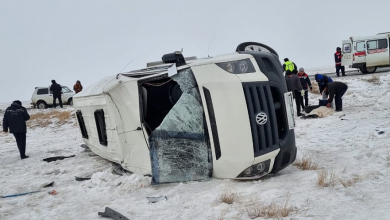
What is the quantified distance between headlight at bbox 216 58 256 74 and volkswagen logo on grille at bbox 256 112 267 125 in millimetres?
531

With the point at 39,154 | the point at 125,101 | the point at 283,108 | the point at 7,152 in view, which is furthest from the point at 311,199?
the point at 7,152

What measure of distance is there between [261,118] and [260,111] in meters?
0.08

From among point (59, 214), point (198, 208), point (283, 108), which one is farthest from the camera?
point (283, 108)

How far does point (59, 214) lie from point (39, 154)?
539 centimetres

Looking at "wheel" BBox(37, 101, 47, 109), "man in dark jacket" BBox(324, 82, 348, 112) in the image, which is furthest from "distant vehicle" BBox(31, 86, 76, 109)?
"man in dark jacket" BBox(324, 82, 348, 112)

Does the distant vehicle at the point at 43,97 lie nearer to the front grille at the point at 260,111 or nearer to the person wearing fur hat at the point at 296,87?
the person wearing fur hat at the point at 296,87

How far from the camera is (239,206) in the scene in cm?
300

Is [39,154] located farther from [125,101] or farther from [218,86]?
[218,86]

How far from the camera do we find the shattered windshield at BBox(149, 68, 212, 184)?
3.75m

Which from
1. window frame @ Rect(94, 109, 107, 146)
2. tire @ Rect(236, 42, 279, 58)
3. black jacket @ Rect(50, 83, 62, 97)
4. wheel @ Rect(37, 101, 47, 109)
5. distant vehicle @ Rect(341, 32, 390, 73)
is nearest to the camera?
tire @ Rect(236, 42, 279, 58)

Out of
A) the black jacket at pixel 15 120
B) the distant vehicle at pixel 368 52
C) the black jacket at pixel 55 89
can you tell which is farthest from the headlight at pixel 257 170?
the black jacket at pixel 55 89

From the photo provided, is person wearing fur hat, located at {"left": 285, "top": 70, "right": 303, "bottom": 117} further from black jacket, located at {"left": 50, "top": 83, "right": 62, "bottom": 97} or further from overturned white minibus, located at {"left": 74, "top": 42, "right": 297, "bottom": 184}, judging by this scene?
black jacket, located at {"left": 50, "top": 83, "right": 62, "bottom": 97}

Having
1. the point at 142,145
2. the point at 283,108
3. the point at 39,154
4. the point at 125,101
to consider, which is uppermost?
the point at 125,101

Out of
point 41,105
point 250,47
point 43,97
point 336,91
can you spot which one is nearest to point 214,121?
point 250,47
